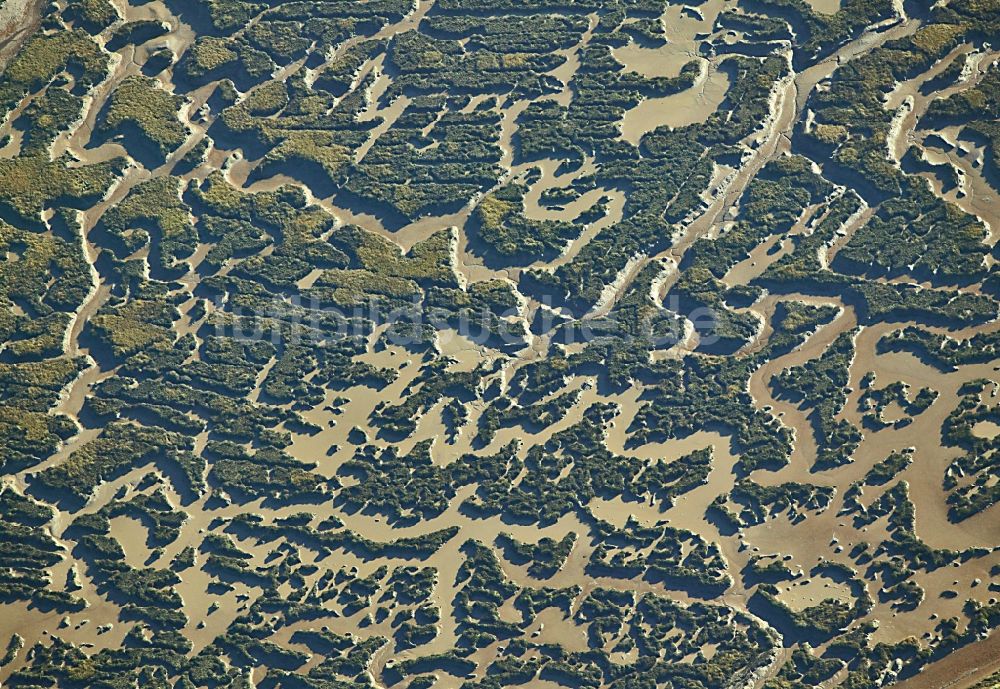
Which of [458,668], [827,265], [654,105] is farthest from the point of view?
[654,105]

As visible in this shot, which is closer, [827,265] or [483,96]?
[827,265]

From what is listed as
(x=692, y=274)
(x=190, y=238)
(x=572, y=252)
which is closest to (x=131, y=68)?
(x=190, y=238)

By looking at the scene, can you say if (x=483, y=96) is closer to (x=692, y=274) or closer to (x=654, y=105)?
(x=654, y=105)

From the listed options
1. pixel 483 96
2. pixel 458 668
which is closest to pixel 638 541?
pixel 458 668

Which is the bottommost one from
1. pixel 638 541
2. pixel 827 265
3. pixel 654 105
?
pixel 638 541

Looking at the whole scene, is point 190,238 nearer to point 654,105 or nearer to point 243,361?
point 243,361

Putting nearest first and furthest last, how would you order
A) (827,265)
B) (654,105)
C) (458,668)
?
(458,668) < (827,265) < (654,105)

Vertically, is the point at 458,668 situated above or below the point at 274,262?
below

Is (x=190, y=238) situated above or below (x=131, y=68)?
below

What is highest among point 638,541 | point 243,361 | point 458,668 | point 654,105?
point 654,105
